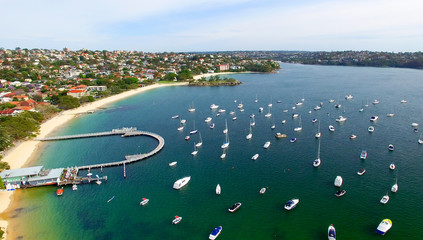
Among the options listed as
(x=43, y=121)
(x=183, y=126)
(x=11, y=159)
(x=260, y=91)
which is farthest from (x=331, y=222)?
(x=260, y=91)

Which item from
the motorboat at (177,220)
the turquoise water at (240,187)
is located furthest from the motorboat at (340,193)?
the motorboat at (177,220)

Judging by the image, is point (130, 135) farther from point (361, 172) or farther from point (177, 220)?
point (361, 172)

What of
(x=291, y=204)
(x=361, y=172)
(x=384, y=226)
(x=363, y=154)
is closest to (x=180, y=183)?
(x=291, y=204)

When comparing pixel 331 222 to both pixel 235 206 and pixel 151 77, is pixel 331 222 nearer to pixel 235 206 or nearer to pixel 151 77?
pixel 235 206

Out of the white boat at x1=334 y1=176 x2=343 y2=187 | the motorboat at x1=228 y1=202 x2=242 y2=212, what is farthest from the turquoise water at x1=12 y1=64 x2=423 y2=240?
the white boat at x1=334 y1=176 x2=343 y2=187

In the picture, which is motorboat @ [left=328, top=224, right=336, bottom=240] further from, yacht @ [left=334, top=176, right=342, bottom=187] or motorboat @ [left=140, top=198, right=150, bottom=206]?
motorboat @ [left=140, top=198, right=150, bottom=206]

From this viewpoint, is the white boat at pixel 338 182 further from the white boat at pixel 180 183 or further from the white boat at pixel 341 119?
the white boat at pixel 341 119
